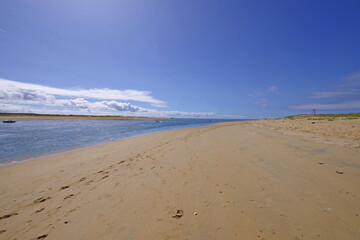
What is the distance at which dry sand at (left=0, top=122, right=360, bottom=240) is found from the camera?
3.20m

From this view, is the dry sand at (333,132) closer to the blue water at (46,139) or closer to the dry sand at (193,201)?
the dry sand at (193,201)

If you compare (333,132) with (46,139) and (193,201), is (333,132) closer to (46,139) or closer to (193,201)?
(193,201)

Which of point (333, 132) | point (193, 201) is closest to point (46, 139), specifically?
point (193, 201)

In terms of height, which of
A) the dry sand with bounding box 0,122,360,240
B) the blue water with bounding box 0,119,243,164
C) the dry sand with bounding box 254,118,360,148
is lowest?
the blue water with bounding box 0,119,243,164

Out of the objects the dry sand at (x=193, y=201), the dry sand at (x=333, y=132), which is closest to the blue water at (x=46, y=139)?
the dry sand at (x=193, y=201)

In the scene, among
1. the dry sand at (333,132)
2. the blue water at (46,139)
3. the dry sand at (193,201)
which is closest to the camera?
the dry sand at (193,201)

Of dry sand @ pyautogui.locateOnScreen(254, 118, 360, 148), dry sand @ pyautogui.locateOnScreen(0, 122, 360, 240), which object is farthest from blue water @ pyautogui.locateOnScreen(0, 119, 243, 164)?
dry sand @ pyautogui.locateOnScreen(254, 118, 360, 148)

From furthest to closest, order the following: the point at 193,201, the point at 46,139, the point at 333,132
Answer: the point at 46,139 → the point at 333,132 → the point at 193,201

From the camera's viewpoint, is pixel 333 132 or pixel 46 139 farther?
pixel 46 139

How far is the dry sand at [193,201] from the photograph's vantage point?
320 cm

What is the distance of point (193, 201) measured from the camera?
4.33 meters

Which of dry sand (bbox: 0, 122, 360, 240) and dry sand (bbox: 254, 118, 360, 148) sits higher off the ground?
dry sand (bbox: 254, 118, 360, 148)

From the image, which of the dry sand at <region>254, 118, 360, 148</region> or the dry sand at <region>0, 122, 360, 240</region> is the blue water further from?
the dry sand at <region>254, 118, 360, 148</region>

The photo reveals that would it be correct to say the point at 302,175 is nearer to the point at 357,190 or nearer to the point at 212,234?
the point at 357,190
